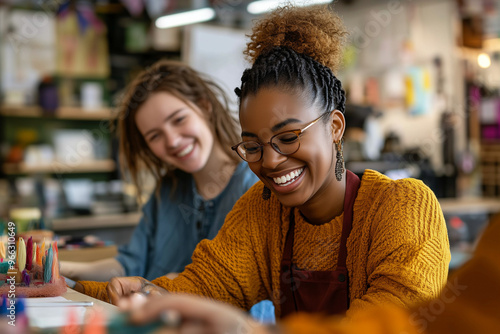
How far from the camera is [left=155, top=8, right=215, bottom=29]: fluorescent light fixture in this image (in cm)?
411

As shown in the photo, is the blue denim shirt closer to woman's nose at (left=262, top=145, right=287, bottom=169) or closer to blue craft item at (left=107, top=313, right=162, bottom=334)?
woman's nose at (left=262, top=145, right=287, bottom=169)

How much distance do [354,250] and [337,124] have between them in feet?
1.00

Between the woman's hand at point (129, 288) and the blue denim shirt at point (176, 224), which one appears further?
the blue denim shirt at point (176, 224)

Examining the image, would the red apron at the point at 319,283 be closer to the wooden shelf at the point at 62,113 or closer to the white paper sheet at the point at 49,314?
A: the white paper sheet at the point at 49,314

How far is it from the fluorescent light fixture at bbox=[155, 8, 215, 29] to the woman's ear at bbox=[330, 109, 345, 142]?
9.61ft

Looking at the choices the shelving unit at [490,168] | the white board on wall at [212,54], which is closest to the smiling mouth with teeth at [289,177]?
the white board on wall at [212,54]

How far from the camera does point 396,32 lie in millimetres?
6051

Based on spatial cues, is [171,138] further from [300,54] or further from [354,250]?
[354,250]

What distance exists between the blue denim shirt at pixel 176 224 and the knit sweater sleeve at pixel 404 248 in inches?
31.4

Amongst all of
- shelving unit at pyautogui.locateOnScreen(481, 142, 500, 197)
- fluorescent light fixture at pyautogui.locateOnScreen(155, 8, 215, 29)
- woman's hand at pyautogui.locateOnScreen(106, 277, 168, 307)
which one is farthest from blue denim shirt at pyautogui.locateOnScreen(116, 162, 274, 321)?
shelving unit at pyautogui.locateOnScreen(481, 142, 500, 197)

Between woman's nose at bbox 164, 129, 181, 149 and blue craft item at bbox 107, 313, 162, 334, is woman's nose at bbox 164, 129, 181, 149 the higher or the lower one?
the higher one

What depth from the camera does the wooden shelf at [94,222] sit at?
13.0ft

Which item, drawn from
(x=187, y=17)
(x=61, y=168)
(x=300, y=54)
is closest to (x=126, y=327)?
(x=300, y=54)

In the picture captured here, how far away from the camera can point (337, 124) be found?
134 centimetres
